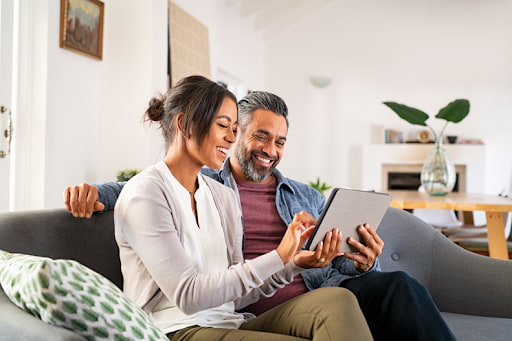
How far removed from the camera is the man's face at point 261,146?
1962 mm

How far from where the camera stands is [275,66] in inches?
296

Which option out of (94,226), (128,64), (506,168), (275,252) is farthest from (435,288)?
(506,168)

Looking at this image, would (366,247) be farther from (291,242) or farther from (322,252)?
(291,242)

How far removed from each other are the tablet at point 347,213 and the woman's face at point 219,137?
32 centimetres

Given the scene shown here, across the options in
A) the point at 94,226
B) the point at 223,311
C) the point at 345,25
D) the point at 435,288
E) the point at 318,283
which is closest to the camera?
the point at 223,311

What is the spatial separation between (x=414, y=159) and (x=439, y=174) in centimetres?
293

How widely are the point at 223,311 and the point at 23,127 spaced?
2217 mm

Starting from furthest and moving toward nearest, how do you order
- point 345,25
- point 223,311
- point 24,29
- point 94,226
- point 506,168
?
point 345,25, point 506,168, point 24,29, point 94,226, point 223,311

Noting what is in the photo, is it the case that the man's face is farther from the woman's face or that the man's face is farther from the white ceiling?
the white ceiling

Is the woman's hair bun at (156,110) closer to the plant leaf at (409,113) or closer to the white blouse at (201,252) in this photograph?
the white blouse at (201,252)

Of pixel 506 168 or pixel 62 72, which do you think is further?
pixel 506 168

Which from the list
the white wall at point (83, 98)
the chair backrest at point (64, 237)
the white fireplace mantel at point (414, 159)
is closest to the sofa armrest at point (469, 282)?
the chair backrest at point (64, 237)

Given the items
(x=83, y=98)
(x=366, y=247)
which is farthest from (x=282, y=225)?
(x=83, y=98)

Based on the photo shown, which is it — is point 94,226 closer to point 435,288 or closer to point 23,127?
point 435,288
